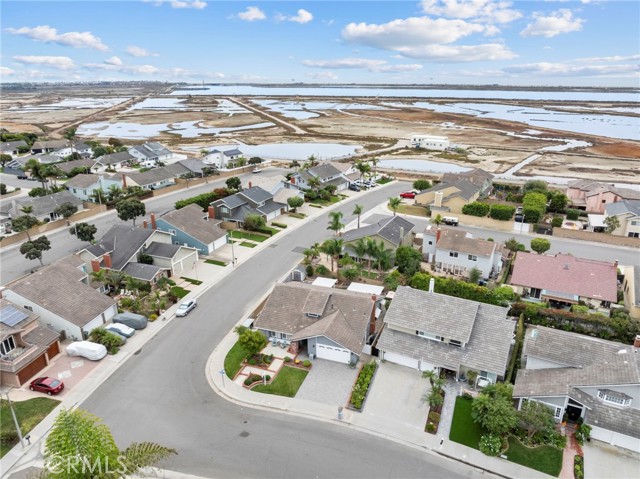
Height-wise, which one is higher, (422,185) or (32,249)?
(422,185)

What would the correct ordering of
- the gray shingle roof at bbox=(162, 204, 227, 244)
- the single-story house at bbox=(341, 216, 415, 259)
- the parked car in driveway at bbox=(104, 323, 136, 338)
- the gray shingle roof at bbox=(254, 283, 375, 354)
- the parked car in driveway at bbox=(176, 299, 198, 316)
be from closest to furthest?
the gray shingle roof at bbox=(254, 283, 375, 354) < the parked car in driveway at bbox=(104, 323, 136, 338) < the parked car in driveway at bbox=(176, 299, 198, 316) < the single-story house at bbox=(341, 216, 415, 259) < the gray shingle roof at bbox=(162, 204, 227, 244)

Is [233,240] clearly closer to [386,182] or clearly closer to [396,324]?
[396,324]

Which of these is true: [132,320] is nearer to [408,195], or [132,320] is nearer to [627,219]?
[408,195]

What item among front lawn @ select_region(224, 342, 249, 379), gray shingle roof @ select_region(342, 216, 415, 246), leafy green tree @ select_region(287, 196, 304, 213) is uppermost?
gray shingle roof @ select_region(342, 216, 415, 246)

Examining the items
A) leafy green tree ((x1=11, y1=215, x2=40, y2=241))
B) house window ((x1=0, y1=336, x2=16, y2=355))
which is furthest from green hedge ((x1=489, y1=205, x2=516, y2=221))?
leafy green tree ((x1=11, y1=215, x2=40, y2=241))

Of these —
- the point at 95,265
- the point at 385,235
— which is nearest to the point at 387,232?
the point at 385,235

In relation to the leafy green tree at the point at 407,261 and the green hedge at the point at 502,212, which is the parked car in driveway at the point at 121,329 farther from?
the green hedge at the point at 502,212

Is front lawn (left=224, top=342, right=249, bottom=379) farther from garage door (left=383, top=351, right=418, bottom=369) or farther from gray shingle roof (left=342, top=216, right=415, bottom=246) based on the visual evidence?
gray shingle roof (left=342, top=216, right=415, bottom=246)
